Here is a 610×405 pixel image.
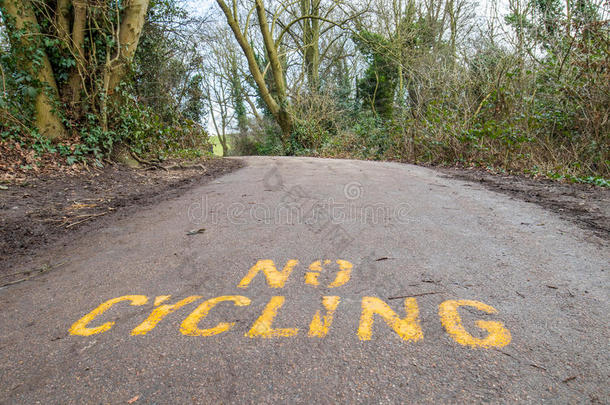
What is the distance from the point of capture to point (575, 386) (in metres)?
1.22

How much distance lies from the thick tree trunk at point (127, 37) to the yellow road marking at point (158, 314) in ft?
19.8

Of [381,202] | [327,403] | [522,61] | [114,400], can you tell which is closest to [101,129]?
[381,202]

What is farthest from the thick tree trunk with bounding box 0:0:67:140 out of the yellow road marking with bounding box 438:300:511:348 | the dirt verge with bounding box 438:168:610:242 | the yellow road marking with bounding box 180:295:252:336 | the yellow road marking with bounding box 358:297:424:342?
the dirt verge with bounding box 438:168:610:242

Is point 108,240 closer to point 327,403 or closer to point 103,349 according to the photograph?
point 103,349

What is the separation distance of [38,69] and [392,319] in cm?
677

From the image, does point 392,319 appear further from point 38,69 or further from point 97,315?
point 38,69

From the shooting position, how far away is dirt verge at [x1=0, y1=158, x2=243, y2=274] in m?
2.94

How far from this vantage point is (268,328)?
1.60 meters

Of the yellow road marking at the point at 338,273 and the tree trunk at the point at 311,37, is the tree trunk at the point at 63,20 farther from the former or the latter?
the tree trunk at the point at 311,37

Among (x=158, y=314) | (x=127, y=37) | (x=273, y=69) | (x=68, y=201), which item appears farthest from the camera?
(x=273, y=69)

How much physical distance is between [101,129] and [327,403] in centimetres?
654

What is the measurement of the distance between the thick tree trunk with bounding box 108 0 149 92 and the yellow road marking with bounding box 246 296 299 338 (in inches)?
252

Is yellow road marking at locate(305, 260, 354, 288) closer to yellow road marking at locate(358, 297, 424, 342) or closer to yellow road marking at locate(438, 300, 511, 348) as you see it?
yellow road marking at locate(358, 297, 424, 342)

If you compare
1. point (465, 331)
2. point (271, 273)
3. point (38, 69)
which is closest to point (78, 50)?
point (38, 69)
